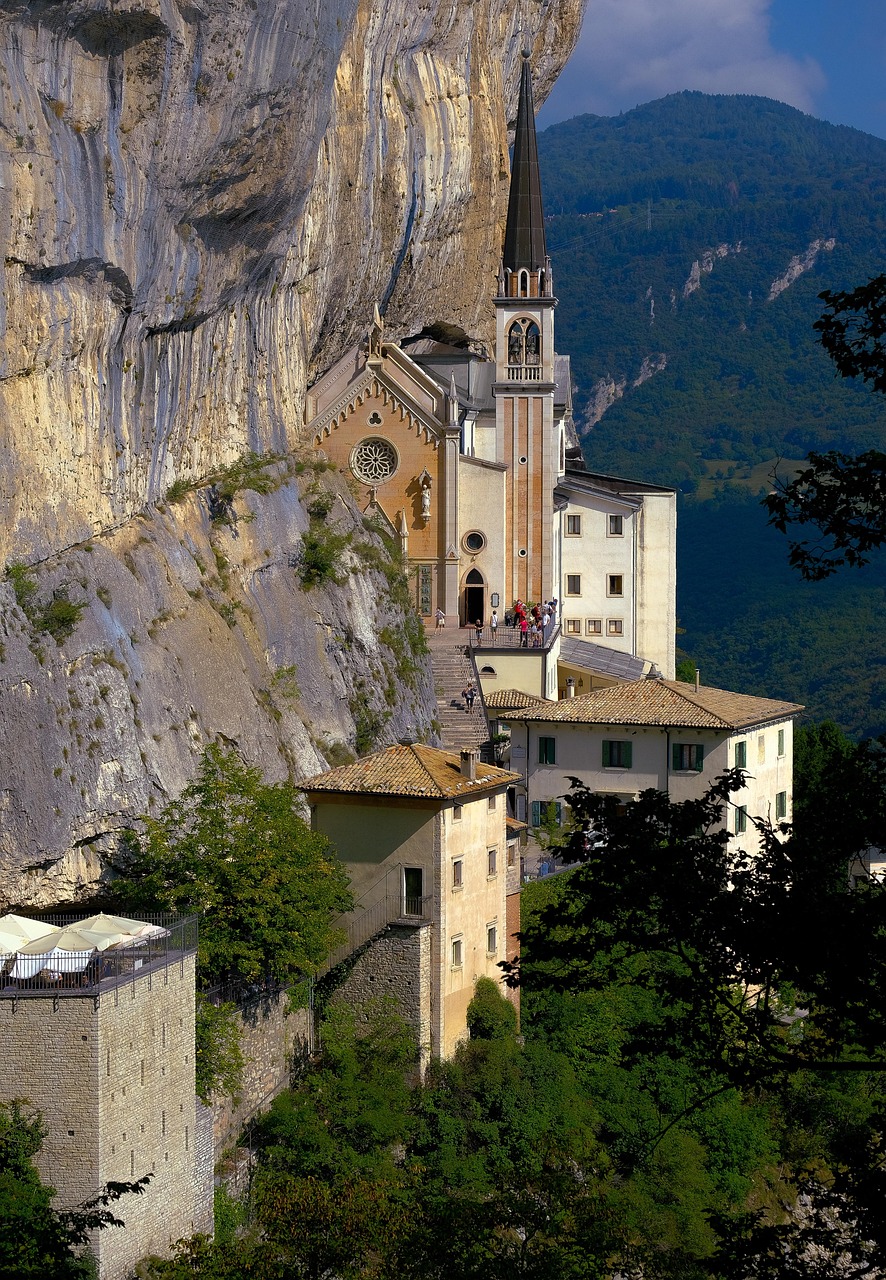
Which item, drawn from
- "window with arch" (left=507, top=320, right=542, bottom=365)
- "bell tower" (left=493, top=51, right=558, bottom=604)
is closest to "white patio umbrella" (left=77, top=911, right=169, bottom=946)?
"bell tower" (left=493, top=51, right=558, bottom=604)

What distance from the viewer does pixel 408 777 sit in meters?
40.8

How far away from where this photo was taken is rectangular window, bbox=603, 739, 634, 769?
54.1 meters

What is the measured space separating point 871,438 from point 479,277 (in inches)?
3168

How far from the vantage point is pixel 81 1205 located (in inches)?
1098

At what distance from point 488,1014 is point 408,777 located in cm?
481

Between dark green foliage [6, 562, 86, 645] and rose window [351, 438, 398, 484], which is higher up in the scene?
rose window [351, 438, 398, 484]

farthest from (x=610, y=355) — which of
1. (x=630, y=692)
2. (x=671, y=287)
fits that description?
(x=630, y=692)

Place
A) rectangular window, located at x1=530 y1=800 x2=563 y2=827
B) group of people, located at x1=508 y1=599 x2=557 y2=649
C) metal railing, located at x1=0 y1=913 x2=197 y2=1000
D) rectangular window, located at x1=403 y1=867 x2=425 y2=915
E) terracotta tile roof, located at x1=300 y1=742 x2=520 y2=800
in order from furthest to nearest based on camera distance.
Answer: group of people, located at x1=508 y1=599 x2=557 y2=649 < rectangular window, located at x1=530 y1=800 x2=563 y2=827 < terracotta tile roof, located at x1=300 y1=742 x2=520 y2=800 < rectangular window, located at x1=403 y1=867 x2=425 y2=915 < metal railing, located at x1=0 y1=913 x2=197 y2=1000

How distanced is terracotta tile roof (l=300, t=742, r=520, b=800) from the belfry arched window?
2350 cm

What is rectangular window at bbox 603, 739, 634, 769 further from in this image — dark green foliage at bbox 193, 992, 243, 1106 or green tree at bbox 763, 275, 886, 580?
green tree at bbox 763, 275, 886, 580

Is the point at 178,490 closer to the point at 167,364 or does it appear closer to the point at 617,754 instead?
the point at 167,364

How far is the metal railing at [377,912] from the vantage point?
130ft

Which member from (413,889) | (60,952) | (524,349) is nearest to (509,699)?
(524,349)

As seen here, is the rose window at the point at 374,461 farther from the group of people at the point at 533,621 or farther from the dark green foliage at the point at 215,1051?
the dark green foliage at the point at 215,1051
